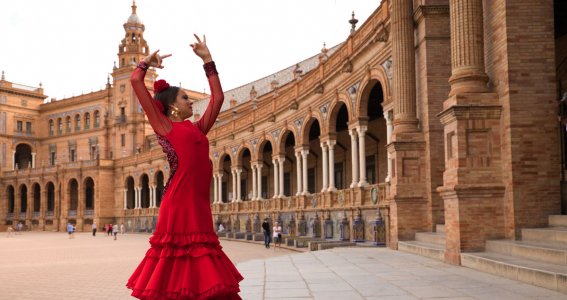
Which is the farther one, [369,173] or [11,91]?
[11,91]

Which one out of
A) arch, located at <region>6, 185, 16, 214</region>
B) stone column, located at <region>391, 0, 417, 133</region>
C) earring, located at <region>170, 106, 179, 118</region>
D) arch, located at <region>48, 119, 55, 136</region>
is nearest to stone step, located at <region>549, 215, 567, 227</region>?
stone column, located at <region>391, 0, 417, 133</region>

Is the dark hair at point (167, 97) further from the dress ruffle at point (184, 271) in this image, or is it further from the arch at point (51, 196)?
the arch at point (51, 196)

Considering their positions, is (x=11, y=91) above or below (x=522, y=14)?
above

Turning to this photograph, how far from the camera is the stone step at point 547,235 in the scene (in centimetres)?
895

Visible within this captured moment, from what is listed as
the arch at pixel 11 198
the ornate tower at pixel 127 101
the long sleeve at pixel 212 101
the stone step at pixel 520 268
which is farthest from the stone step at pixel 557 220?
the arch at pixel 11 198

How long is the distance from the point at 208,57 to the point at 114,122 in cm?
7373

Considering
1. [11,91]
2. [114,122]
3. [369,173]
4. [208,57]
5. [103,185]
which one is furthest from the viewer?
Answer: [11,91]

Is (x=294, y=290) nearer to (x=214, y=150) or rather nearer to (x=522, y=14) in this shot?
(x=522, y=14)

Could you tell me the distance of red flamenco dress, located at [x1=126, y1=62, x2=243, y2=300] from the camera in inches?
143

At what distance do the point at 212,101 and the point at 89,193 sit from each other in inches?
2845

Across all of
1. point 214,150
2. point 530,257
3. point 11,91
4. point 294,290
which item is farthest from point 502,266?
point 11,91

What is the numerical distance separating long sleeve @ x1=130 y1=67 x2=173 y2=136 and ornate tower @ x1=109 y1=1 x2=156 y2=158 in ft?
224

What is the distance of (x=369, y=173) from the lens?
1233 inches

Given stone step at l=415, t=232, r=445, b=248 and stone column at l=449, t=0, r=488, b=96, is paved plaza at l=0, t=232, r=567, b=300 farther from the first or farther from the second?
stone column at l=449, t=0, r=488, b=96
